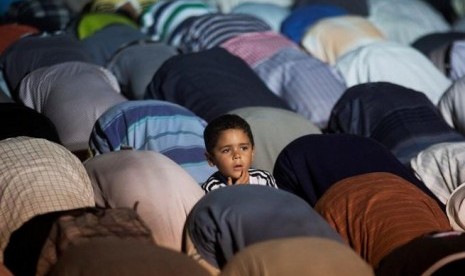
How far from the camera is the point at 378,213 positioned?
316cm

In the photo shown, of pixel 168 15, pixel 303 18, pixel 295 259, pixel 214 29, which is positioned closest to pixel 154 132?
pixel 295 259

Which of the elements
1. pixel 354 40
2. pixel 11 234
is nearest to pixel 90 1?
pixel 354 40

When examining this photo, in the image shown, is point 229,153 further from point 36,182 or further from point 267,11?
point 267,11

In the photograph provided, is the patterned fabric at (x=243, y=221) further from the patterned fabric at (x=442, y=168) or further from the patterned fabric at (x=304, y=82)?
the patterned fabric at (x=304, y=82)

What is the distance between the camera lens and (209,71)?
189 inches

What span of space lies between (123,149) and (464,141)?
132 centimetres

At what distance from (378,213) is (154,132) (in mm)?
1086

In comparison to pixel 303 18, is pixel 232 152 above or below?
above

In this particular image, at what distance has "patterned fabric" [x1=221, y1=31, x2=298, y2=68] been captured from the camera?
5.38 metres

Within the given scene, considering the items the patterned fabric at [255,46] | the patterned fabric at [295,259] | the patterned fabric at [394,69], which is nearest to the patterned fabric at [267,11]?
the patterned fabric at [255,46]

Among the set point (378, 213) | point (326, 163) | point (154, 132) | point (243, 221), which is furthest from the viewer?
point (154, 132)

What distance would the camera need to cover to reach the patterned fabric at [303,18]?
6207 mm

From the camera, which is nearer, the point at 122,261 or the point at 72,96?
the point at 122,261

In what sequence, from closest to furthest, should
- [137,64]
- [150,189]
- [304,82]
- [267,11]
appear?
[150,189] → [304,82] → [137,64] → [267,11]
